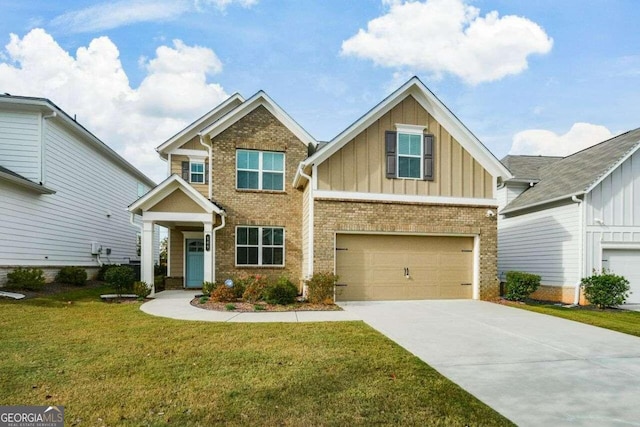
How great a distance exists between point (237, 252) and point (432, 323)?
26.6ft

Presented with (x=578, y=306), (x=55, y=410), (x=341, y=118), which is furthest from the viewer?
(x=341, y=118)

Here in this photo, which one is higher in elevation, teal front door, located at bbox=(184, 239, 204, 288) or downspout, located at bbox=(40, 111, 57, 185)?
downspout, located at bbox=(40, 111, 57, 185)

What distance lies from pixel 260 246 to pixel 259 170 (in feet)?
9.64

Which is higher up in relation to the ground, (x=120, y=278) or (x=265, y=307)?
(x=120, y=278)

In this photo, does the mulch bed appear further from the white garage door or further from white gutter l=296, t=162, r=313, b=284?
the white garage door

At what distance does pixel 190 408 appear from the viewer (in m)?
3.96

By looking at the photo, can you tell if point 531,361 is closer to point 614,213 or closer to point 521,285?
point 521,285

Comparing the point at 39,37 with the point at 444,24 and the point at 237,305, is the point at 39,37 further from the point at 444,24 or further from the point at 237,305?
the point at 444,24

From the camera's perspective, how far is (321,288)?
38.4 feet

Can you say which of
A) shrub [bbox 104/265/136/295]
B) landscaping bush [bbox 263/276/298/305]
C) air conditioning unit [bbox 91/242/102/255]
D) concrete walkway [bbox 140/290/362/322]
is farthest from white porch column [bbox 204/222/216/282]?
air conditioning unit [bbox 91/242/102/255]

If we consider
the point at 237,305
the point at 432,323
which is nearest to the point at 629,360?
the point at 432,323

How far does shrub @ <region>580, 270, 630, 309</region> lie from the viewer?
1248cm

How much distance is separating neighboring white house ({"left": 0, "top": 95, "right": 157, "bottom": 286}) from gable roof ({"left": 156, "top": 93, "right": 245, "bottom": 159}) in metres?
3.91

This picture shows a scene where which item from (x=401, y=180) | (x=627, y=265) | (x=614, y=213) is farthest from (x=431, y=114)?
(x=627, y=265)
